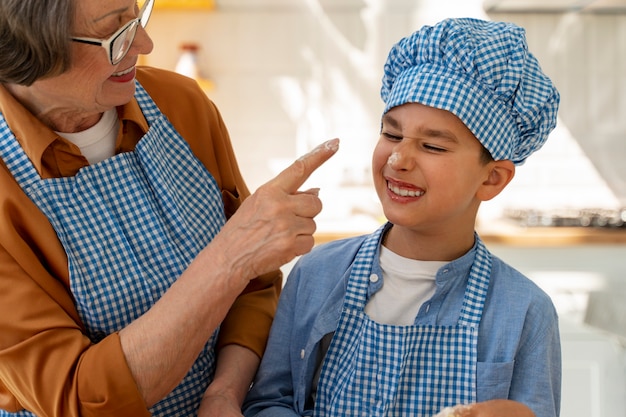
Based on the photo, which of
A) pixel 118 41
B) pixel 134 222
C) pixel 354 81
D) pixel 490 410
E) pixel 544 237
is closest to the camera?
pixel 490 410

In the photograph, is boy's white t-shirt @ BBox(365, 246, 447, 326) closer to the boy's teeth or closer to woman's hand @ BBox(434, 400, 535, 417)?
woman's hand @ BBox(434, 400, 535, 417)

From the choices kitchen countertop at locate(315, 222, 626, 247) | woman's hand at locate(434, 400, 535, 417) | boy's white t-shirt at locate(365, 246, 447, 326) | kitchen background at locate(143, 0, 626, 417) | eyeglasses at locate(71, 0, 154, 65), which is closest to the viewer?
woman's hand at locate(434, 400, 535, 417)

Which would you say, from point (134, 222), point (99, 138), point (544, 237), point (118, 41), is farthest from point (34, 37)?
point (544, 237)

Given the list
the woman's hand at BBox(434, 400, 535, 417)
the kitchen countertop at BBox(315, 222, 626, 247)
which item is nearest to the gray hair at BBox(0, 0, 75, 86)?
the woman's hand at BBox(434, 400, 535, 417)

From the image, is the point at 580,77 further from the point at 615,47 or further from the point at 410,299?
the point at 410,299

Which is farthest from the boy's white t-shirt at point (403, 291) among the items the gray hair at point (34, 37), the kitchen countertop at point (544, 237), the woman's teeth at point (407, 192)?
the kitchen countertop at point (544, 237)

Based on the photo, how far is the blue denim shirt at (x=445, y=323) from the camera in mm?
1237

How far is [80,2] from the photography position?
120 cm

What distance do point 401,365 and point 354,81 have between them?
2535 mm

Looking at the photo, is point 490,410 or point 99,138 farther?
point 99,138

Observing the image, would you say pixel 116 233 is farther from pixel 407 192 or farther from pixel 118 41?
pixel 407 192

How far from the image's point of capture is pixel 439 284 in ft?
4.32

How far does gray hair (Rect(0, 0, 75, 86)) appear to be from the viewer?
1.15m

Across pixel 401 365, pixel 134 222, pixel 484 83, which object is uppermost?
pixel 484 83
